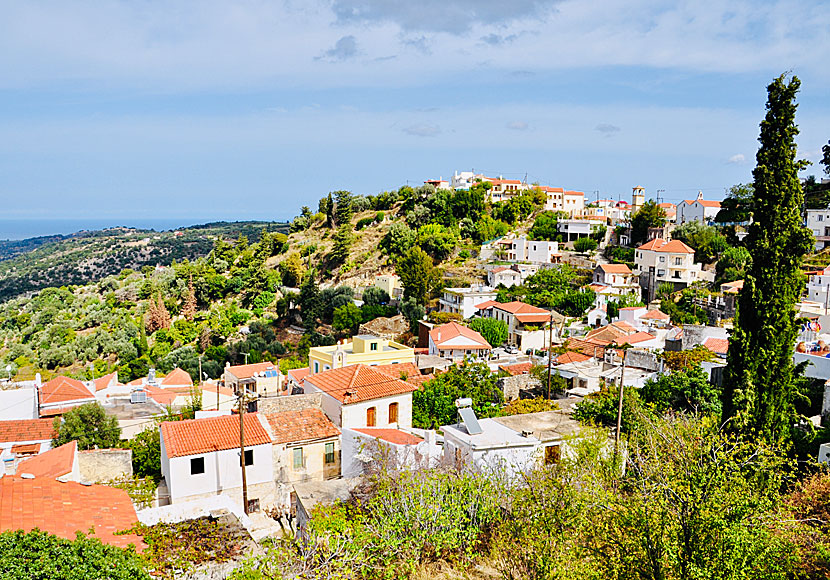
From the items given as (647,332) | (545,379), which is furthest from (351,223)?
(545,379)

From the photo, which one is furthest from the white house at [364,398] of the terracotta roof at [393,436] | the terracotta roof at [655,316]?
the terracotta roof at [655,316]

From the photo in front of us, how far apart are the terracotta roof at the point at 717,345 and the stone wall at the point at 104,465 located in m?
25.4

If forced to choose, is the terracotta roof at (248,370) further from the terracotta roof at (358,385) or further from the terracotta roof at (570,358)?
the terracotta roof at (570,358)

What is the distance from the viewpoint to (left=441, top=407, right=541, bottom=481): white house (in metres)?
15.8

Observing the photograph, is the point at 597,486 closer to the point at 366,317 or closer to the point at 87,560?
the point at 87,560

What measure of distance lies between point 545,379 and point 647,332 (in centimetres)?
1158

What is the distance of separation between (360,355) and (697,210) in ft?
169

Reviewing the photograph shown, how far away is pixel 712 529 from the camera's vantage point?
8.95 m

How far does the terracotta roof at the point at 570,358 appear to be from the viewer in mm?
32031

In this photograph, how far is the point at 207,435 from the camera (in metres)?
18.9

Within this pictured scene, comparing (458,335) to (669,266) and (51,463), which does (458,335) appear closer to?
(669,266)

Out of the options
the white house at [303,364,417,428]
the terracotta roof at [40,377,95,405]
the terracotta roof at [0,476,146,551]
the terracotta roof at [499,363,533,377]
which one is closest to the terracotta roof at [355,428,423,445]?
the white house at [303,364,417,428]

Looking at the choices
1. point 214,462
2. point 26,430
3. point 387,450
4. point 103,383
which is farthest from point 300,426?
point 103,383

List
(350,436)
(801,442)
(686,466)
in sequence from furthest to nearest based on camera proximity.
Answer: (350,436) → (801,442) → (686,466)
